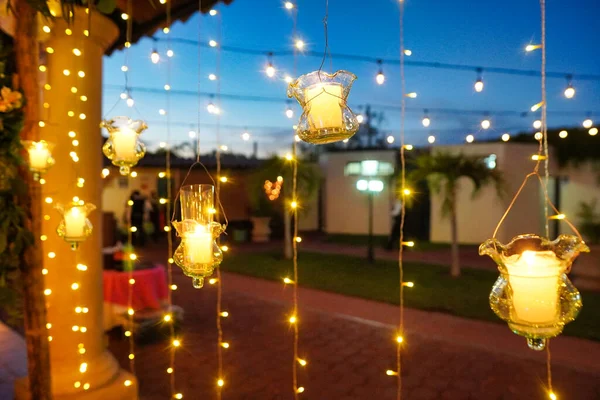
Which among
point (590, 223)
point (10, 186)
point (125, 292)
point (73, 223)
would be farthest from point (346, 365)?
point (590, 223)

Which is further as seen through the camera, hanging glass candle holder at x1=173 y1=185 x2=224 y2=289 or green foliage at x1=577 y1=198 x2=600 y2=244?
green foliage at x1=577 y1=198 x2=600 y2=244

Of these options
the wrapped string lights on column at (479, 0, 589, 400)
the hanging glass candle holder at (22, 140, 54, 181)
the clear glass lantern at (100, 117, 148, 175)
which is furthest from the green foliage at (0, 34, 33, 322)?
the wrapped string lights on column at (479, 0, 589, 400)

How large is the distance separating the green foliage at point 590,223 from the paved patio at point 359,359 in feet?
17.2

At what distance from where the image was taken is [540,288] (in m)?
1.16

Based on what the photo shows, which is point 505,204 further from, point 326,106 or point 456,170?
point 326,106

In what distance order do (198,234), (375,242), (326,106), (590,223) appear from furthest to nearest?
(375,242) → (590,223) → (198,234) → (326,106)

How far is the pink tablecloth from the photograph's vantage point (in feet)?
14.9

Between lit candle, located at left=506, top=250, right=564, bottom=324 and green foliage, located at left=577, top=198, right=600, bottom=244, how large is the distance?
8702 mm

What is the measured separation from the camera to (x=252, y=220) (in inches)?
532

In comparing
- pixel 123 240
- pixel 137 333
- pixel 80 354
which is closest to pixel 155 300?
pixel 137 333

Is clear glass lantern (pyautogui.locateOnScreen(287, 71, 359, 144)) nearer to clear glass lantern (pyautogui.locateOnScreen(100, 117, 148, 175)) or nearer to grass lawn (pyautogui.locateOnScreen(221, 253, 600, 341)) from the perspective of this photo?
clear glass lantern (pyautogui.locateOnScreen(100, 117, 148, 175))

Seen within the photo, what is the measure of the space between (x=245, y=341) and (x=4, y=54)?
10.3 feet

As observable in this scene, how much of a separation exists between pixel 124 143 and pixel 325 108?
1316mm

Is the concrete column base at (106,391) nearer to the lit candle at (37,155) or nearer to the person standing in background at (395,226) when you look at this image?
the lit candle at (37,155)
